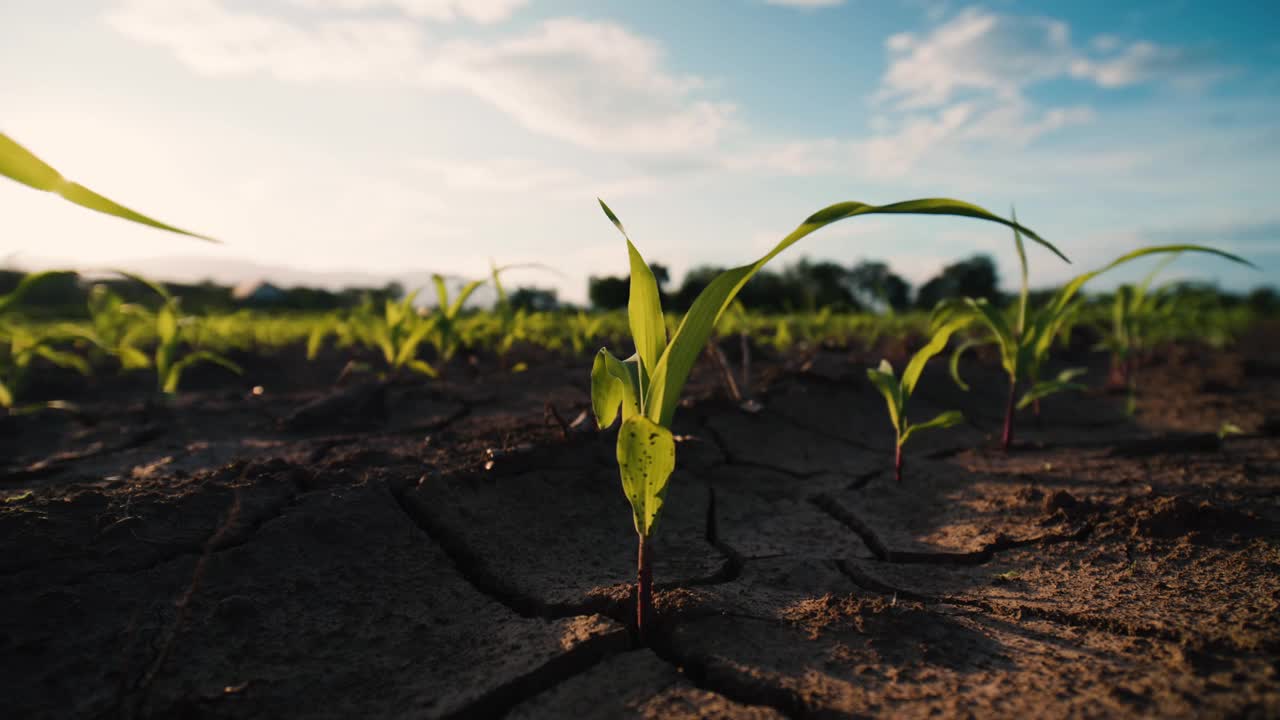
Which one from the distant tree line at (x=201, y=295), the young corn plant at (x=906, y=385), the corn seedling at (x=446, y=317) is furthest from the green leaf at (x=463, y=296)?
the distant tree line at (x=201, y=295)

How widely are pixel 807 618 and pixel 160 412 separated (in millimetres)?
2922

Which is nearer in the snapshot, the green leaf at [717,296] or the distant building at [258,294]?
the green leaf at [717,296]

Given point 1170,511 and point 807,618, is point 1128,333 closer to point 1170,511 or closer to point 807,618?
point 1170,511

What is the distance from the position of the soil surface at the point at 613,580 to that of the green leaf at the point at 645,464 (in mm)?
259

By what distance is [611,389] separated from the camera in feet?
3.45

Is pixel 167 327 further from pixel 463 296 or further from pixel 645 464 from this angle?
pixel 645 464

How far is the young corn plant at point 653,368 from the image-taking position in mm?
801

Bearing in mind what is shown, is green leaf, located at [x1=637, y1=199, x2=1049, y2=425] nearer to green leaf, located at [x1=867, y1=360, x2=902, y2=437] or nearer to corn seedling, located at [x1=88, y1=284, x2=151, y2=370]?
green leaf, located at [x1=867, y1=360, x2=902, y2=437]

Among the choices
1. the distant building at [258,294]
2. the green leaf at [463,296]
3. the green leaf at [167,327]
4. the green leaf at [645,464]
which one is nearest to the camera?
the green leaf at [645,464]

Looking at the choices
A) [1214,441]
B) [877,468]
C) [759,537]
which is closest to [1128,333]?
[1214,441]

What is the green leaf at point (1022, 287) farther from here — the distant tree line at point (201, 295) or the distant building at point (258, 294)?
the distant building at point (258, 294)

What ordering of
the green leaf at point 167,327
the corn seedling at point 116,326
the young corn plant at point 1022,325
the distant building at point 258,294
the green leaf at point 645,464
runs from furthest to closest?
the distant building at point 258,294 < the corn seedling at point 116,326 < the green leaf at point 167,327 < the young corn plant at point 1022,325 < the green leaf at point 645,464

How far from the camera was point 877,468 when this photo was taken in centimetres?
230

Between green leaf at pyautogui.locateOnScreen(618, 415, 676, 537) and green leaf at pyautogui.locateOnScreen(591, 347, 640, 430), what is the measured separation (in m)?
0.08
